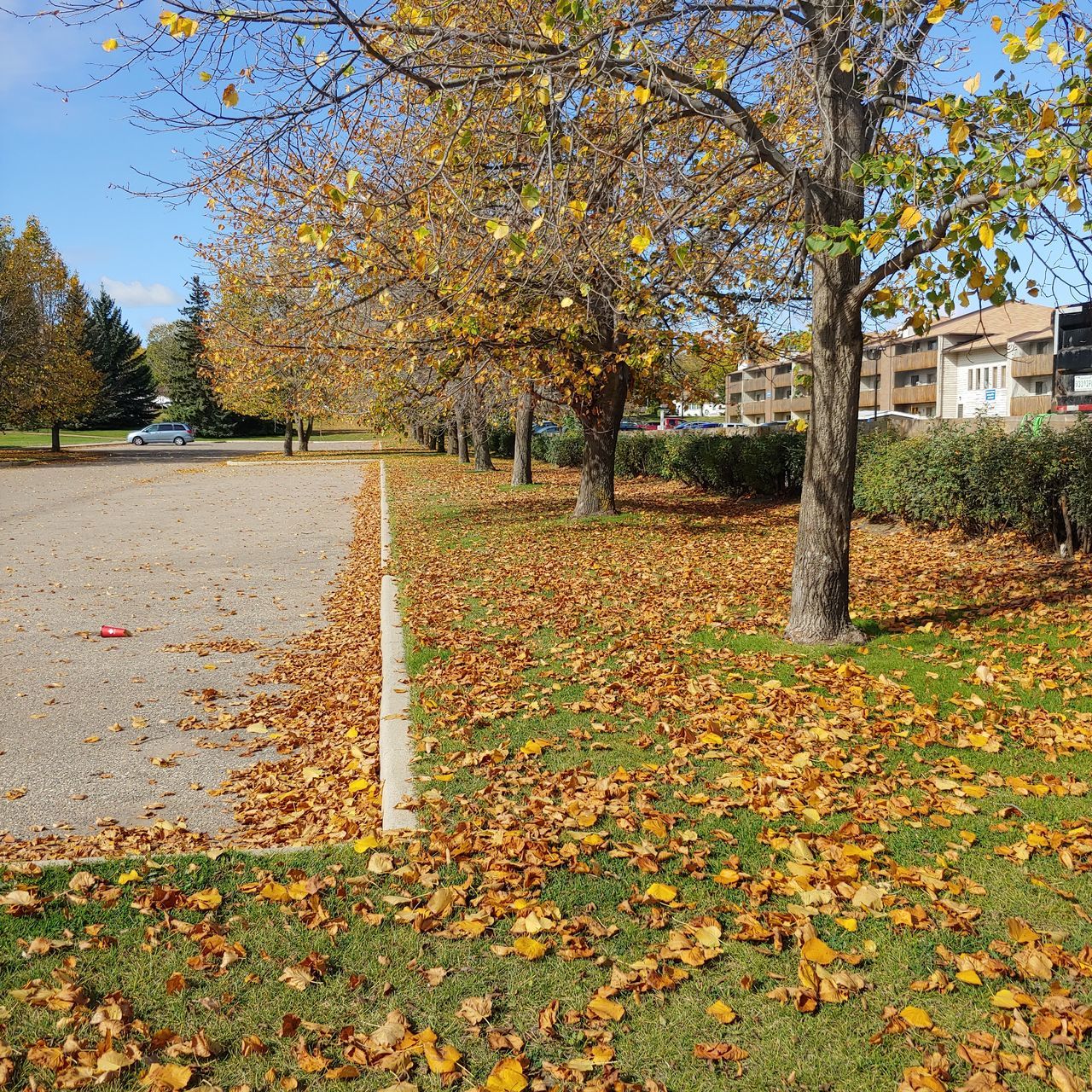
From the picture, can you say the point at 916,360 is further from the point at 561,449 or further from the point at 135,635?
the point at 135,635

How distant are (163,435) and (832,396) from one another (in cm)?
6719

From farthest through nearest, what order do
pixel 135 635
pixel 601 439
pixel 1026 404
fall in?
pixel 1026 404 < pixel 601 439 < pixel 135 635

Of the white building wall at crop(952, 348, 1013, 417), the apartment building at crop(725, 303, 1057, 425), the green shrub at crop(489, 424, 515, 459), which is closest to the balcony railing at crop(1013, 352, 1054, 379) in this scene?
the apartment building at crop(725, 303, 1057, 425)

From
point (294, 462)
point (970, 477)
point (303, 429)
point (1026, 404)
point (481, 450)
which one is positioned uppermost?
point (1026, 404)

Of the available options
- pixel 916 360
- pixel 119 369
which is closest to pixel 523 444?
pixel 916 360

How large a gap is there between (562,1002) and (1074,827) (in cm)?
261

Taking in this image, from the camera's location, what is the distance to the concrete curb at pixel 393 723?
483cm

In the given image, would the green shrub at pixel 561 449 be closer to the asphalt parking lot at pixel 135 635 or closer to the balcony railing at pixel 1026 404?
the asphalt parking lot at pixel 135 635

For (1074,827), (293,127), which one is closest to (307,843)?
(1074,827)

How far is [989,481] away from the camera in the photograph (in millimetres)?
11844

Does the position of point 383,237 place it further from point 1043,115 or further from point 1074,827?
point 1074,827

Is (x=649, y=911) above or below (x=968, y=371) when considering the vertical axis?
below

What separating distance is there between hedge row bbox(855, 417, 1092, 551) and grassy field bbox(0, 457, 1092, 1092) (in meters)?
4.11

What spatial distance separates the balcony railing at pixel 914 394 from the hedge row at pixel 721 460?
39.4 metres
